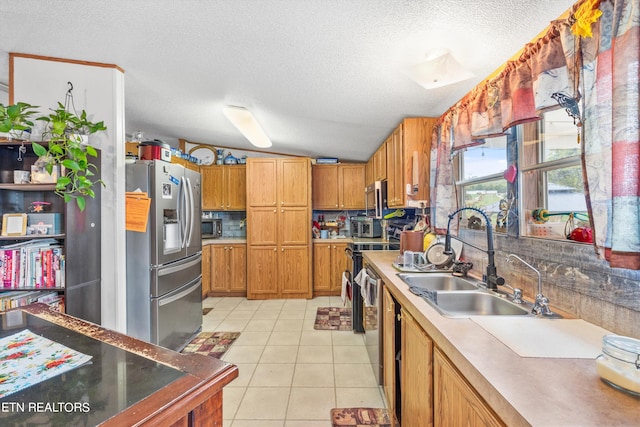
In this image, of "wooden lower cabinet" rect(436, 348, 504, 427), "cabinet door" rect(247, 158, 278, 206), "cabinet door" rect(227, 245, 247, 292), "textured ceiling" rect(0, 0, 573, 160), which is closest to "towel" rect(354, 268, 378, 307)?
"wooden lower cabinet" rect(436, 348, 504, 427)

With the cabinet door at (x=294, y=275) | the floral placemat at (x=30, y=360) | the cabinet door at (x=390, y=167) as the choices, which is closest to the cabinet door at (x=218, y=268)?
the cabinet door at (x=294, y=275)

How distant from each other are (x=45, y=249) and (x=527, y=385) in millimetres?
2625

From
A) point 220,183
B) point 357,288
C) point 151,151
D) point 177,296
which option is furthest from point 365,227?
point 151,151

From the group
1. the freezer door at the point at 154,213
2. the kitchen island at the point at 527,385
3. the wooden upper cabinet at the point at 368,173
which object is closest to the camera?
the kitchen island at the point at 527,385

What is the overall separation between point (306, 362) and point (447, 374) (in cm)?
175

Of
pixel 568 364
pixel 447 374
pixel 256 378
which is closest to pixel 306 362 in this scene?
pixel 256 378

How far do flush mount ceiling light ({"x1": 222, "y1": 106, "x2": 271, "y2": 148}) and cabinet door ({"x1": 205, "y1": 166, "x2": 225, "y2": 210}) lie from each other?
1373 millimetres

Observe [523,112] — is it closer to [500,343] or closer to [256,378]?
[500,343]

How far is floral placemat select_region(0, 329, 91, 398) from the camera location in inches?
28.9

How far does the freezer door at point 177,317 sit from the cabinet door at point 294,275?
1.44m

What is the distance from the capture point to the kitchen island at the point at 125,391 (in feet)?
2.04

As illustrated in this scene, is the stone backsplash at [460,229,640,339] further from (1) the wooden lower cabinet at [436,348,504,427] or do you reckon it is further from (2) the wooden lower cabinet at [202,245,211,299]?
(2) the wooden lower cabinet at [202,245,211,299]

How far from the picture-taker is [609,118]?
849 millimetres

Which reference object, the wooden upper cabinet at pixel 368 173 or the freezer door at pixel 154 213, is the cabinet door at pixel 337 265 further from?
the freezer door at pixel 154 213
